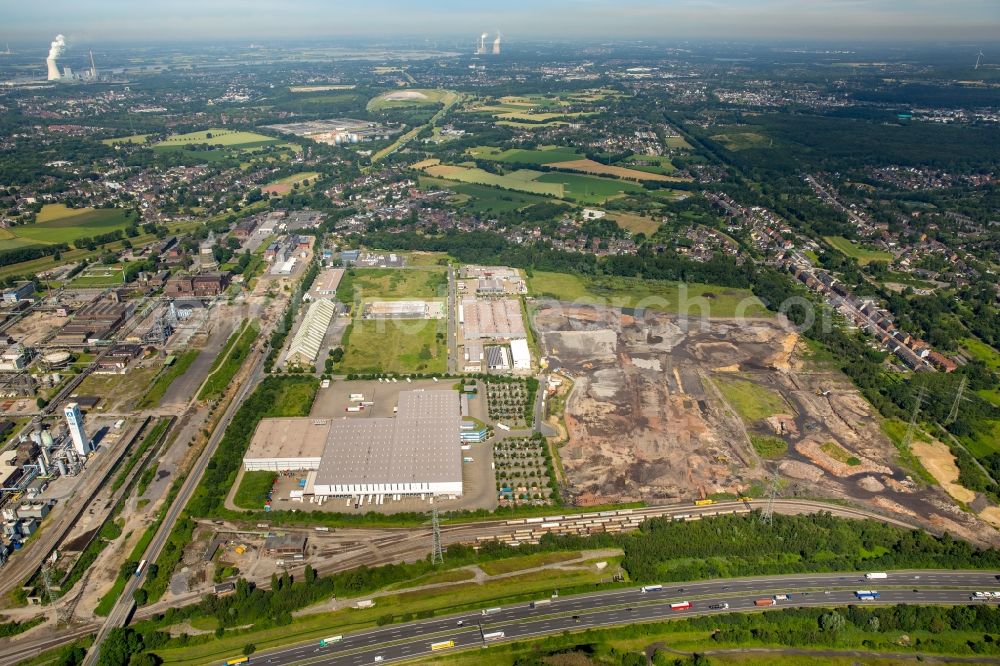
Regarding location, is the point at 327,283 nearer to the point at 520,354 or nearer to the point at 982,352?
the point at 520,354

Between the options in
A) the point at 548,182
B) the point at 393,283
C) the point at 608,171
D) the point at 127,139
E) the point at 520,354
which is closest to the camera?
the point at 520,354

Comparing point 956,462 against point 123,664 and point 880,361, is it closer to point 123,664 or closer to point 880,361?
point 880,361

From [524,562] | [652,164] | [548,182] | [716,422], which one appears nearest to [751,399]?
[716,422]

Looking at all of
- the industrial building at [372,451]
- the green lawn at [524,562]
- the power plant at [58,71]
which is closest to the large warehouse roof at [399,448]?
the industrial building at [372,451]

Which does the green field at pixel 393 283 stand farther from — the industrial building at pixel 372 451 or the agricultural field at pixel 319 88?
the agricultural field at pixel 319 88

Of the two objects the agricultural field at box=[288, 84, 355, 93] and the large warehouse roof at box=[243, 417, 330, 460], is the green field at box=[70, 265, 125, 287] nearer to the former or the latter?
the large warehouse roof at box=[243, 417, 330, 460]

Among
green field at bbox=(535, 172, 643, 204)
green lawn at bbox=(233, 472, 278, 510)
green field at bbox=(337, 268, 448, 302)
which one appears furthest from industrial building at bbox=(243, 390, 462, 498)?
green field at bbox=(535, 172, 643, 204)
